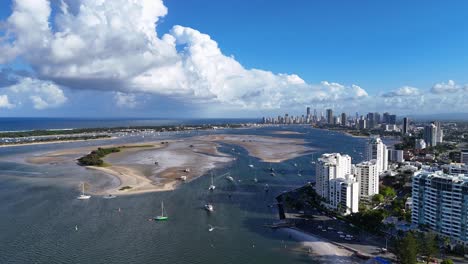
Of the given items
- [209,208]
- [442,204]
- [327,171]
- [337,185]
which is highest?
[327,171]

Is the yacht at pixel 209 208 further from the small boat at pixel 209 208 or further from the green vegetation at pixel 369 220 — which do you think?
the green vegetation at pixel 369 220

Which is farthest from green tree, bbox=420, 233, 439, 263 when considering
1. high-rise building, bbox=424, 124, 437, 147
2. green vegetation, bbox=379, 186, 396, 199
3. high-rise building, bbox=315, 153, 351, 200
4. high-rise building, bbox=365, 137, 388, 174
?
high-rise building, bbox=424, 124, 437, 147

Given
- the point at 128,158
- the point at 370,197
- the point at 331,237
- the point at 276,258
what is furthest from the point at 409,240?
the point at 128,158

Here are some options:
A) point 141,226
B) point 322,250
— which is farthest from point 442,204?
point 141,226

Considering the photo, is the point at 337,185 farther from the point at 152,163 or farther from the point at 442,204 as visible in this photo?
the point at 152,163

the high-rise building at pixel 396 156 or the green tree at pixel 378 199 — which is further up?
the high-rise building at pixel 396 156

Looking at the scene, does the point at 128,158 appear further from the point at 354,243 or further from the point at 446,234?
the point at 446,234

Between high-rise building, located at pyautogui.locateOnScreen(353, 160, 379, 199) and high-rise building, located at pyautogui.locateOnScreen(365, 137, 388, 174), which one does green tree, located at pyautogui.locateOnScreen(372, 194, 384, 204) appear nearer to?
high-rise building, located at pyautogui.locateOnScreen(353, 160, 379, 199)

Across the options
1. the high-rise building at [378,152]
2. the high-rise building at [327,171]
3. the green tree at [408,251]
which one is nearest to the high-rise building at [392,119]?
the high-rise building at [378,152]
